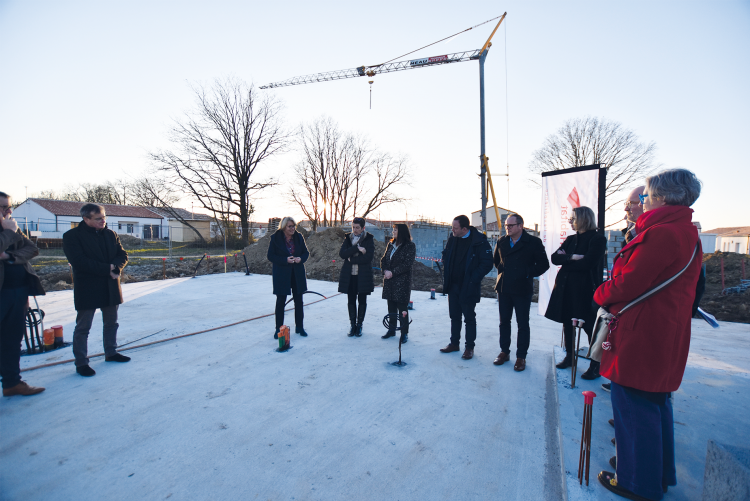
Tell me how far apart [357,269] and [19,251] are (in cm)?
326

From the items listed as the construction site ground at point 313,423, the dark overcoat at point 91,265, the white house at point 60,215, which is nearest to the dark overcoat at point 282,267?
the construction site ground at point 313,423

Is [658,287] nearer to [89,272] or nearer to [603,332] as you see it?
[603,332]

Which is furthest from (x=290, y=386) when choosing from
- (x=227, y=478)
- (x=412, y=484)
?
(x=412, y=484)

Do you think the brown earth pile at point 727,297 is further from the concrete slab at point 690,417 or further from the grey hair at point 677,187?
the grey hair at point 677,187

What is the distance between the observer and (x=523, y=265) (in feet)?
11.4

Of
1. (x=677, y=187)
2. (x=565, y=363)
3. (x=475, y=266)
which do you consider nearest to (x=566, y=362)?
(x=565, y=363)

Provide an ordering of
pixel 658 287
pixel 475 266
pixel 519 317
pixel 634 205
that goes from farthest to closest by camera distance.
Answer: pixel 475 266 → pixel 519 317 → pixel 634 205 → pixel 658 287

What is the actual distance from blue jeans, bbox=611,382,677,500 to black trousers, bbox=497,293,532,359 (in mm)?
1742

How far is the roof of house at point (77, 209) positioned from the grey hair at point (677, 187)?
42188 millimetres

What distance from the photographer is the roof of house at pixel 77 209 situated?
110 ft

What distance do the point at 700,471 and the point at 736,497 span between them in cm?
110

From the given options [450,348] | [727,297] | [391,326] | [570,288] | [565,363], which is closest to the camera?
[570,288]

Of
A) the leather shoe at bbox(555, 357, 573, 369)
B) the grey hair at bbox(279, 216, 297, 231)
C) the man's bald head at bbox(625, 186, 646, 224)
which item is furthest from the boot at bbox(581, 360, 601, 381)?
the grey hair at bbox(279, 216, 297, 231)

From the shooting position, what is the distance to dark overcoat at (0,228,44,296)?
8.76ft
